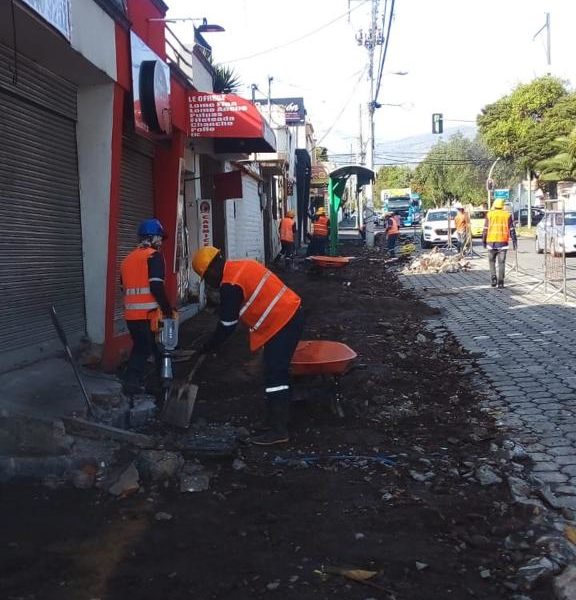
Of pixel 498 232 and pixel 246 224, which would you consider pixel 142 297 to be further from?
pixel 246 224

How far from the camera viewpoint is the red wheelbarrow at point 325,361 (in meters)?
5.77

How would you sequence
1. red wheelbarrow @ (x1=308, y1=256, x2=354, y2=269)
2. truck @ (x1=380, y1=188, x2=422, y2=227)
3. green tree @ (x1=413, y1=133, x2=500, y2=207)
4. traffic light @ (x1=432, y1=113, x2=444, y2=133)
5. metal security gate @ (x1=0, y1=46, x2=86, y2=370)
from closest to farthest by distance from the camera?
metal security gate @ (x1=0, y1=46, x2=86, y2=370) → red wheelbarrow @ (x1=308, y1=256, x2=354, y2=269) → traffic light @ (x1=432, y1=113, x2=444, y2=133) → truck @ (x1=380, y1=188, x2=422, y2=227) → green tree @ (x1=413, y1=133, x2=500, y2=207)

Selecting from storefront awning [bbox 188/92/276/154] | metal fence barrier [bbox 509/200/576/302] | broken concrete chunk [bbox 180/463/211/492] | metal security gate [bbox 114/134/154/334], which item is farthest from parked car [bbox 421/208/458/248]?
broken concrete chunk [bbox 180/463/211/492]

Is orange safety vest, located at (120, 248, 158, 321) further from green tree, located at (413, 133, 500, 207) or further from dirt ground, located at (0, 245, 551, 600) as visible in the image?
green tree, located at (413, 133, 500, 207)

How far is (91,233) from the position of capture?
7.72 meters

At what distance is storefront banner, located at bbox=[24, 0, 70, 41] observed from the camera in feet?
17.9

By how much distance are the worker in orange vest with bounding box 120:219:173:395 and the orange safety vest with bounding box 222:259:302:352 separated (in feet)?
4.31

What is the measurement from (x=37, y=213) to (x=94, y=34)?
190 centimetres

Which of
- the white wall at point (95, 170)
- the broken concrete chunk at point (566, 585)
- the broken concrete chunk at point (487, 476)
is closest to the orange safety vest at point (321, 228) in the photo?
the white wall at point (95, 170)

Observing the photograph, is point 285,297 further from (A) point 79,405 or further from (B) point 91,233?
(B) point 91,233

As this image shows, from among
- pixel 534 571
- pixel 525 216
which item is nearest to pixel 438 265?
pixel 534 571

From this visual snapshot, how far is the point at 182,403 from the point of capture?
562cm

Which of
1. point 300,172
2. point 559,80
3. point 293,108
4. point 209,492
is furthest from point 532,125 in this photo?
point 209,492

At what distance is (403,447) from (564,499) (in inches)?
55.5
